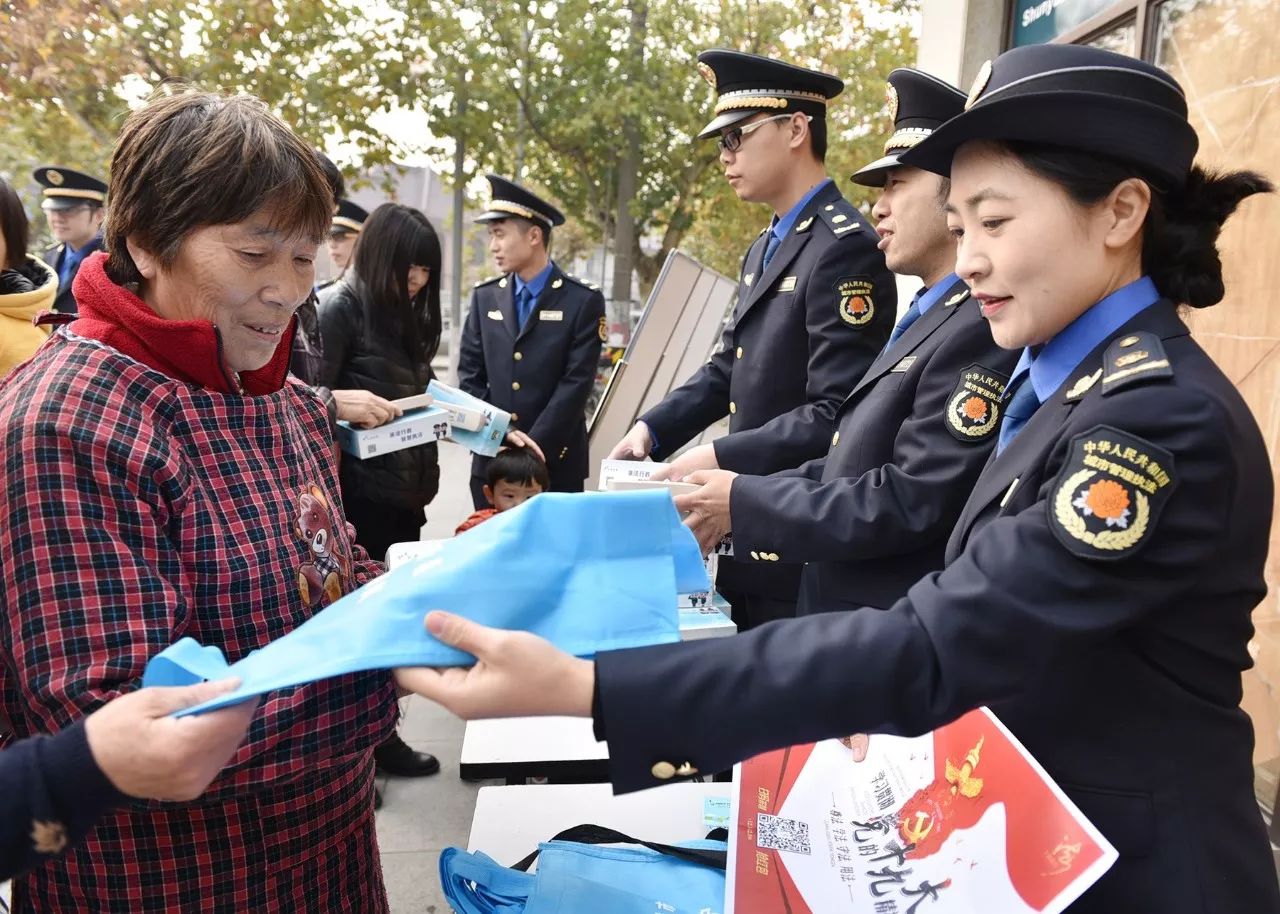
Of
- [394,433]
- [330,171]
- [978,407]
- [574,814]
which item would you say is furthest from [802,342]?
[574,814]

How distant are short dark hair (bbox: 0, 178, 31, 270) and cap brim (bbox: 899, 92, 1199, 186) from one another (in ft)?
9.02

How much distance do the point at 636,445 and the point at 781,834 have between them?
1.94 meters

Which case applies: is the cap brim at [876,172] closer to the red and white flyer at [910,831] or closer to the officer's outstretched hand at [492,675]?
the red and white flyer at [910,831]

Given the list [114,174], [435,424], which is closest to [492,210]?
[435,424]

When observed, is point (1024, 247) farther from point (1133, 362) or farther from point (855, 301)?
point (855, 301)

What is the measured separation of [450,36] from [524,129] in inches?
76.1

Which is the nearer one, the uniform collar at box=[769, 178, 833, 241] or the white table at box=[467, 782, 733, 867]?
the white table at box=[467, 782, 733, 867]

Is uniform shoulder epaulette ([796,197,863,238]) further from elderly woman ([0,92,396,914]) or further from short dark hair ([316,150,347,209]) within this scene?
elderly woman ([0,92,396,914])

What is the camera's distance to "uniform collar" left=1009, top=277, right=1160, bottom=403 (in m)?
1.31

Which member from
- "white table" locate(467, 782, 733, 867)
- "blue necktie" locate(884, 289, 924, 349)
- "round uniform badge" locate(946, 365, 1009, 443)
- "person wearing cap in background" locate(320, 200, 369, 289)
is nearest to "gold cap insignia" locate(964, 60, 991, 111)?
"round uniform badge" locate(946, 365, 1009, 443)

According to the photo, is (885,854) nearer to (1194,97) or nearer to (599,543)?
(599,543)

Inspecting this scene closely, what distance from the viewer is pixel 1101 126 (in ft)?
4.03

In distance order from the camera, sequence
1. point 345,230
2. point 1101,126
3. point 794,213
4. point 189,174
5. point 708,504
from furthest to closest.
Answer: point 345,230 < point 794,213 < point 708,504 < point 189,174 < point 1101,126

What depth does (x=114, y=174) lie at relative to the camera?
1362mm
